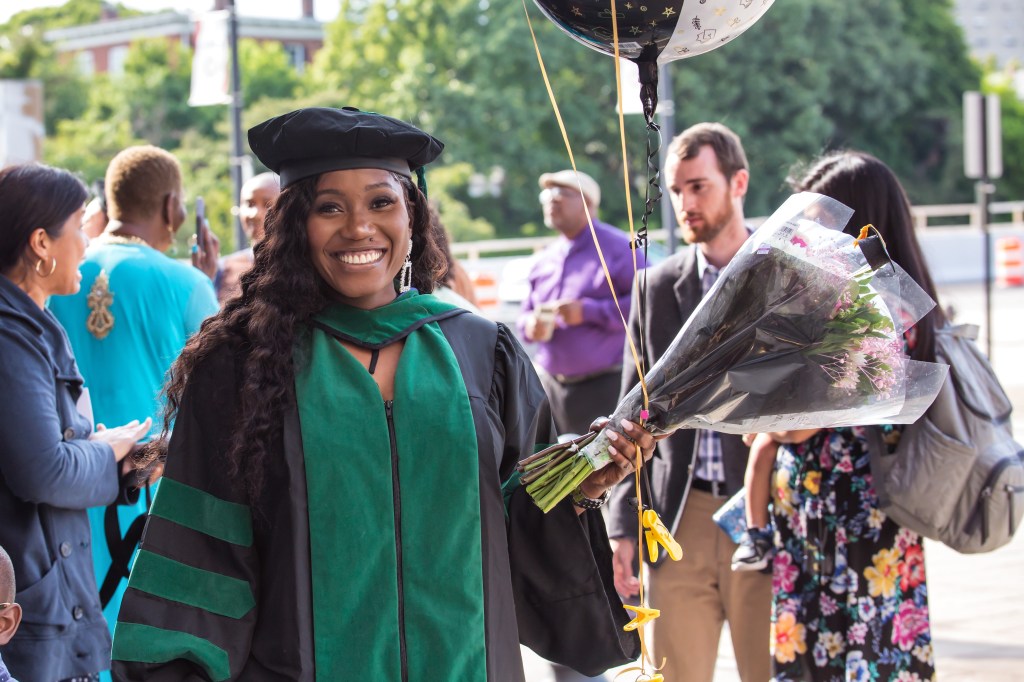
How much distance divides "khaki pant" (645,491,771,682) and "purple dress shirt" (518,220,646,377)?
2.81 m

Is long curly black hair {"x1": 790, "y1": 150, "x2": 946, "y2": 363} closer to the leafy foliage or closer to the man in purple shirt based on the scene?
the man in purple shirt

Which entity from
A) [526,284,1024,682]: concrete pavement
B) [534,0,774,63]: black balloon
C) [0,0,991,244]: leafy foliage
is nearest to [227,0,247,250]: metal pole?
[526,284,1024,682]: concrete pavement

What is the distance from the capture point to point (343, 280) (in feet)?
8.71

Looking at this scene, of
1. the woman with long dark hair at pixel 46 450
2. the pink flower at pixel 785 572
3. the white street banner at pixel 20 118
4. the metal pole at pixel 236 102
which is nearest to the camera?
the woman with long dark hair at pixel 46 450

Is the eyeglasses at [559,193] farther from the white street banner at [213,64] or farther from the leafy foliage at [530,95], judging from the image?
the leafy foliage at [530,95]

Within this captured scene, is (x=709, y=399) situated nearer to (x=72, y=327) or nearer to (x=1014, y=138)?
(x=72, y=327)

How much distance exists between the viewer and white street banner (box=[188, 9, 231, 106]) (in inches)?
588

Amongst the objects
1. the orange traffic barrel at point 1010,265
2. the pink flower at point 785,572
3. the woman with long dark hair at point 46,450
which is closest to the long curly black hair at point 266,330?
the woman with long dark hair at point 46,450

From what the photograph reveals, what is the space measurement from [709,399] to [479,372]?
18.7 inches

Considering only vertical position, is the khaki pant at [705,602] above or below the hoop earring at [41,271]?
below

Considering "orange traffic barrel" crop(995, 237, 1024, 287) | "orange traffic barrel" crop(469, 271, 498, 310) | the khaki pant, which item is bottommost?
"orange traffic barrel" crop(995, 237, 1024, 287)

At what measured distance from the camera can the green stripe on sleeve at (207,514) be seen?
8.25ft

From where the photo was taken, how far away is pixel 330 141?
8.51 feet

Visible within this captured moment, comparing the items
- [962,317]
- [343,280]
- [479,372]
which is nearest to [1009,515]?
[479,372]
